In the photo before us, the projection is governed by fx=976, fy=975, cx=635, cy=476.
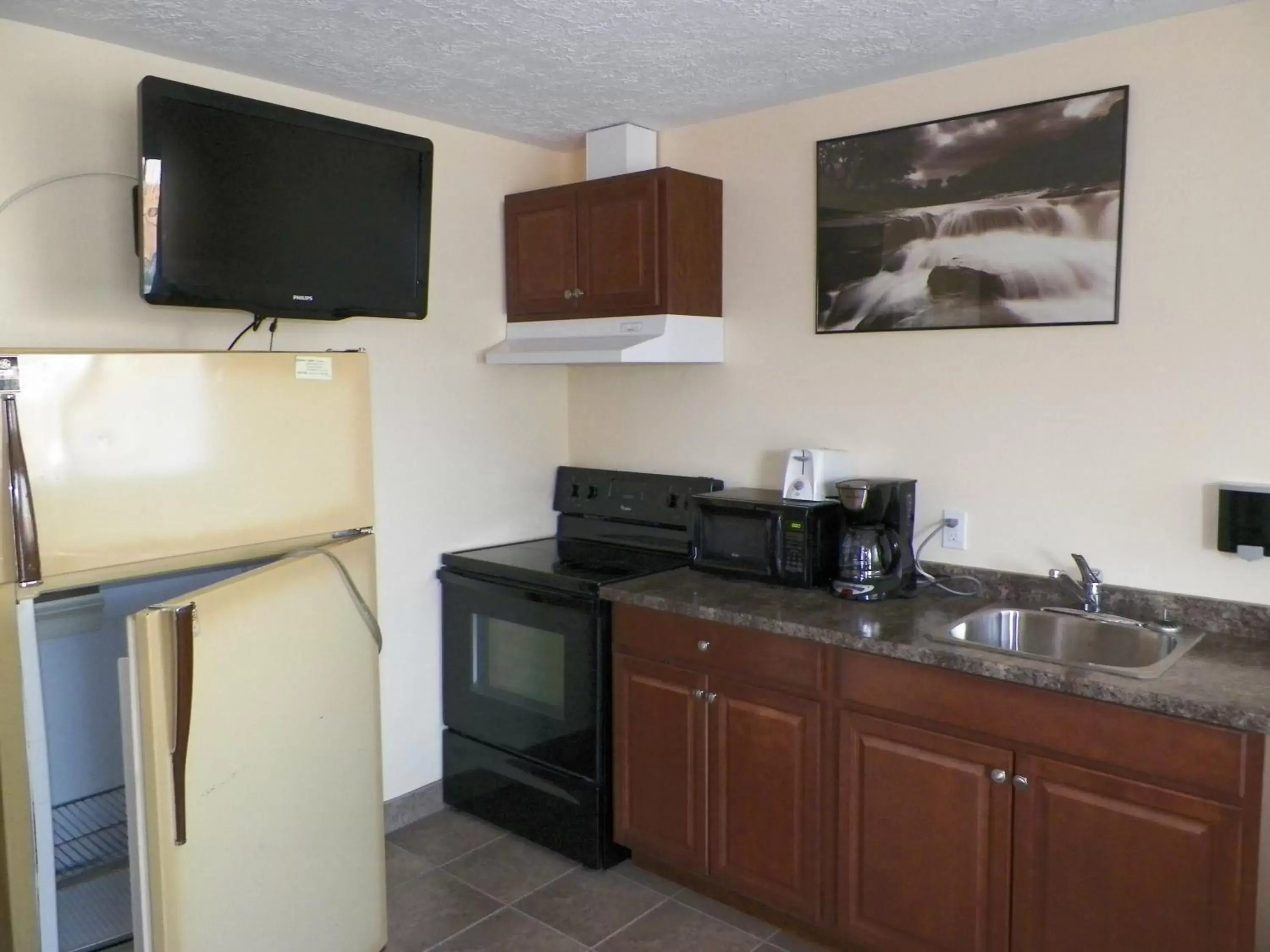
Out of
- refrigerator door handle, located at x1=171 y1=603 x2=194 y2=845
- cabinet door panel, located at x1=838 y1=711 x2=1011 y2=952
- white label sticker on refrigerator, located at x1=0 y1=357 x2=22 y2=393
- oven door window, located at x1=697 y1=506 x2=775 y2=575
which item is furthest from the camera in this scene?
oven door window, located at x1=697 y1=506 x2=775 y2=575

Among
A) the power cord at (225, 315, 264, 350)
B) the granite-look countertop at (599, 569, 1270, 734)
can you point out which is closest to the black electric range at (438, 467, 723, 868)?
the granite-look countertop at (599, 569, 1270, 734)

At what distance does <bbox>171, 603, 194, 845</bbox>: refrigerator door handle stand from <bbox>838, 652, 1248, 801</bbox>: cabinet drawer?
1.46m

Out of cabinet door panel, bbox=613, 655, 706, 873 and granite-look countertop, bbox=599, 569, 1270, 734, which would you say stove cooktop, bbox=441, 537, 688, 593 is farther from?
cabinet door panel, bbox=613, 655, 706, 873

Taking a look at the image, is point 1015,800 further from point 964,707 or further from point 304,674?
point 304,674

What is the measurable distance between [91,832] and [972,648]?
2131 millimetres

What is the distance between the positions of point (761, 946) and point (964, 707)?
3.06 feet

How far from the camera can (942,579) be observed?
2805 millimetres

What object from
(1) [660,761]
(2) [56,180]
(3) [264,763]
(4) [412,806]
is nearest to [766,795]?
(1) [660,761]

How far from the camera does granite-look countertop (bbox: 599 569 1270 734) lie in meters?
1.90

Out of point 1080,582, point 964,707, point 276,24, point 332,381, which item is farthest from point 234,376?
point 1080,582

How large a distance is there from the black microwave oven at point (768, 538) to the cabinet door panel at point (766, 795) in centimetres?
38

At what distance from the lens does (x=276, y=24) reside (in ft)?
7.71

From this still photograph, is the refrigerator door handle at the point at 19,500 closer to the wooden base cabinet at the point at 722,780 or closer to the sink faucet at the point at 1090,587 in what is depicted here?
the wooden base cabinet at the point at 722,780

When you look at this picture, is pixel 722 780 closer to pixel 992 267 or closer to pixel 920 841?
Result: pixel 920 841
